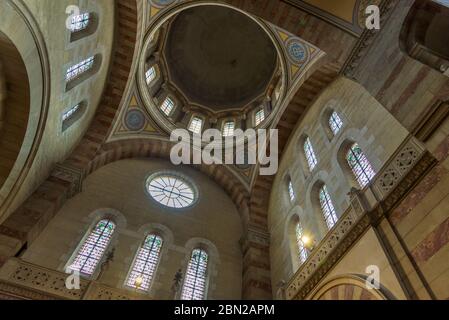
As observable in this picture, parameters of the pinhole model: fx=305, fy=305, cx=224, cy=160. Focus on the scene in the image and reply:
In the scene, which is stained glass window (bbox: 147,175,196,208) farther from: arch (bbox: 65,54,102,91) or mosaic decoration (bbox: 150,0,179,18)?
mosaic decoration (bbox: 150,0,179,18)

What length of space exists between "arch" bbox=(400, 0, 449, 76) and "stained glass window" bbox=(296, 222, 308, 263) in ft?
20.3

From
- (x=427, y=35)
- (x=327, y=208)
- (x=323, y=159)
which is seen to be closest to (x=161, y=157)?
(x=323, y=159)

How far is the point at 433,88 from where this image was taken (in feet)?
14.6

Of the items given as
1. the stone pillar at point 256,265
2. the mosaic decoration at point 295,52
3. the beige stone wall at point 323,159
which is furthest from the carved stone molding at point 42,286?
the mosaic decoration at point 295,52

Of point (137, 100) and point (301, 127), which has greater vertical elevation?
point (137, 100)

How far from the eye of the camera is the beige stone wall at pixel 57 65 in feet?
20.5

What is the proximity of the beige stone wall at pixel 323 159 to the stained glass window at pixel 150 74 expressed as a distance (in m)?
8.18

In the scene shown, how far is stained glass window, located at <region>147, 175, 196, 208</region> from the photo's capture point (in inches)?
541

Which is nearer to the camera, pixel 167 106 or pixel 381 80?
pixel 381 80

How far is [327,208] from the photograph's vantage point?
8852 millimetres

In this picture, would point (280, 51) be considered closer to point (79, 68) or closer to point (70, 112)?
point (79, 68)

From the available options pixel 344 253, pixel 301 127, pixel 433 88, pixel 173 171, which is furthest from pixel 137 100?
pixel 433 88

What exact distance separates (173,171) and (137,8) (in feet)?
24.2
